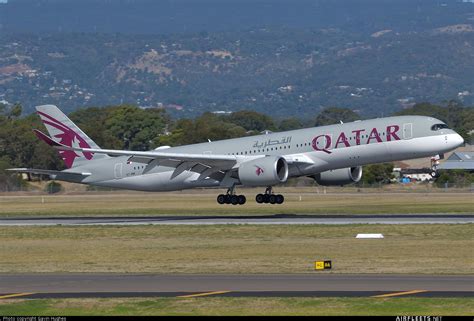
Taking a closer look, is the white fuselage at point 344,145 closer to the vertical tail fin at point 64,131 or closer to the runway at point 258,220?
the runway at point 258,220

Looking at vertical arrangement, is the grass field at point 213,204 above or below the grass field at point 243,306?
above

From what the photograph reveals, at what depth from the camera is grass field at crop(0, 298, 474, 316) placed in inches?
1010

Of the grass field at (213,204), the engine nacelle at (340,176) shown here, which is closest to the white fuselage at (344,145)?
the engine nacelle at (340,176)

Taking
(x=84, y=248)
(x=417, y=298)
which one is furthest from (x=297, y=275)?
(x=84, y=248)

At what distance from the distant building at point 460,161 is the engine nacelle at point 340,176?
56878 mm

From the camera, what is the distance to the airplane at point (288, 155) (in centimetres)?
6019

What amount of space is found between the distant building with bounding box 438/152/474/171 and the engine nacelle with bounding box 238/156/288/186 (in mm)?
61729

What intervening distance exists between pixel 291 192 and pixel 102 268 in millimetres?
55971

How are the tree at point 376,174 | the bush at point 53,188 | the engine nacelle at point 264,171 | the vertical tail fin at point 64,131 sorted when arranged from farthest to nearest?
the tree at point 376,174 → the bush at point 53,188 → the vertical tail fin at point 64,131 → the engine nacelle at point 264,171

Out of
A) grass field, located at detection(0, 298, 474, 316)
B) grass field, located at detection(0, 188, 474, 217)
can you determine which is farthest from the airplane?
grass field, located at detection(0, 298, 474, 316)

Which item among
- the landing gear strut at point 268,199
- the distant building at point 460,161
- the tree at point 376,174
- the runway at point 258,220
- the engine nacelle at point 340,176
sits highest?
the distant building at point 460,161

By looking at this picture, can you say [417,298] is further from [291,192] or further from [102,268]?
[291,192]

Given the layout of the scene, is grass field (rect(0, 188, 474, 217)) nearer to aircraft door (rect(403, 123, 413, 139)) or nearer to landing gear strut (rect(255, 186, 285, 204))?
landing gear strut (rect(255, 186, 285, 204))

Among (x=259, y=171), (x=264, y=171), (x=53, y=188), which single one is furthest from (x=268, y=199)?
(x=53, y=188)
